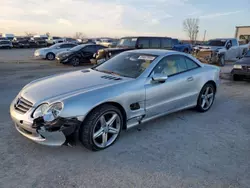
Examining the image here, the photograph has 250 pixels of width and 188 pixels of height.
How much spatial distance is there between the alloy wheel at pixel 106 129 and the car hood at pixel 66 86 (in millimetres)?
478

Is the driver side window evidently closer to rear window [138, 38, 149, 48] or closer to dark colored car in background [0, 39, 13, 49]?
rear window [138, 38, 149, 48]

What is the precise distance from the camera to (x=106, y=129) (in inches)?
127

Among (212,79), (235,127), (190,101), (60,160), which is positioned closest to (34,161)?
(60,160)

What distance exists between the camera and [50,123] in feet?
9.06

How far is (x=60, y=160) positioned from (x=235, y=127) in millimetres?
3289

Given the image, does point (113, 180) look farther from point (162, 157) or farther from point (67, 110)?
point (67, 110)

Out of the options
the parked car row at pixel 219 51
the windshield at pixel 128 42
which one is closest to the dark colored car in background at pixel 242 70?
the parked car row at pixel 219 51

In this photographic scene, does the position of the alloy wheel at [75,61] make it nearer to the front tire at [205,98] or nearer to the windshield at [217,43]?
the windshield at [217,43]

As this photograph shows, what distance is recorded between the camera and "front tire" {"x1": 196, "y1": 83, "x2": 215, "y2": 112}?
190 inches

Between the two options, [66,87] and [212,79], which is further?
[212,79]

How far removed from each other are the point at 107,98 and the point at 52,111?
2.52 ft

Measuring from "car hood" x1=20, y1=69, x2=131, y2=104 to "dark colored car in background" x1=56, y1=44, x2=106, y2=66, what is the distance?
9601mm

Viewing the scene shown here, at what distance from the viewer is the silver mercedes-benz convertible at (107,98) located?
2.83m

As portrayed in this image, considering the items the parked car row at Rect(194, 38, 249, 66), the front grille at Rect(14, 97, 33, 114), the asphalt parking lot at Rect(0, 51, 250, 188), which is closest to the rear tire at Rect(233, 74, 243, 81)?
the parked car row at Rect(194, 38, 249, 66)
